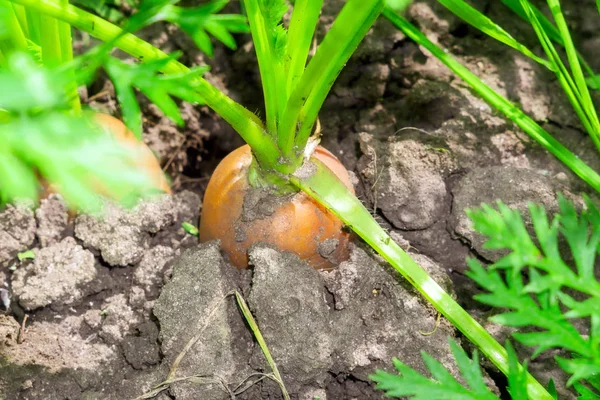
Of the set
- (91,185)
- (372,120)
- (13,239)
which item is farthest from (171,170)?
(372,120)

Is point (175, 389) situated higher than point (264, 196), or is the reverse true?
point (264, 196)

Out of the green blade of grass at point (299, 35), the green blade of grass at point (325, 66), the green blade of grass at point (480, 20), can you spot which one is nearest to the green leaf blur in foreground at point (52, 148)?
the green blade of grass at point (325, 66)

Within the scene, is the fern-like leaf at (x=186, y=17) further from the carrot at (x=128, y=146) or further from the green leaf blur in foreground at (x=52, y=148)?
the carrot at (x=128, y=146)

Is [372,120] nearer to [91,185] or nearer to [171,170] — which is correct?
[171,170]

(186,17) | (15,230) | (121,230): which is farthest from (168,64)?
(15,230)

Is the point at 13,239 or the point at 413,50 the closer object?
the point at 13,239

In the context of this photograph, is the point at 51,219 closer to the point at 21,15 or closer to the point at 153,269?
the point at 153,269
